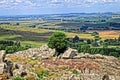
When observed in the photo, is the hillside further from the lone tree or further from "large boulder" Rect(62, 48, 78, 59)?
the lone tree

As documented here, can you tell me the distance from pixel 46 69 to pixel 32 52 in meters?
26.4

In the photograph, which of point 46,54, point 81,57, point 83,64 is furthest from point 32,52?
point 83,64

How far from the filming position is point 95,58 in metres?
93.6

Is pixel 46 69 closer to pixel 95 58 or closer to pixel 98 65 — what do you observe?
pixel 98 65

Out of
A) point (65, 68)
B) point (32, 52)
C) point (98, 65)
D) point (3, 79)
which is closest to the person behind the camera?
point (3, 79)

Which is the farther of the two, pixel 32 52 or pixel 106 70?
pixel 32 52

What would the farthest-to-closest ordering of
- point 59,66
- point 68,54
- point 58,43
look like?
point 58,43 → point 68,54 → point 59,66

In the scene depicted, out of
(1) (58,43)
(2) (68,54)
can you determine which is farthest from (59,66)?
(1) (58,43)

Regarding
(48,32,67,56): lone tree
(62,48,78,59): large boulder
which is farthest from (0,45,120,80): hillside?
(48,32,67,56): lone tree

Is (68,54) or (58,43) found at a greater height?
(58,43)

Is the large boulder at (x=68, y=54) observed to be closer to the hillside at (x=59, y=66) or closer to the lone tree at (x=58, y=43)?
the hillside at (x=59, y=66)

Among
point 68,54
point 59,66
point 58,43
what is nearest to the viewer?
point 59,66

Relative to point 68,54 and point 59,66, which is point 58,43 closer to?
point 68,54

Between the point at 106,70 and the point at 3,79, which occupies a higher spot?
the point at 3,79
